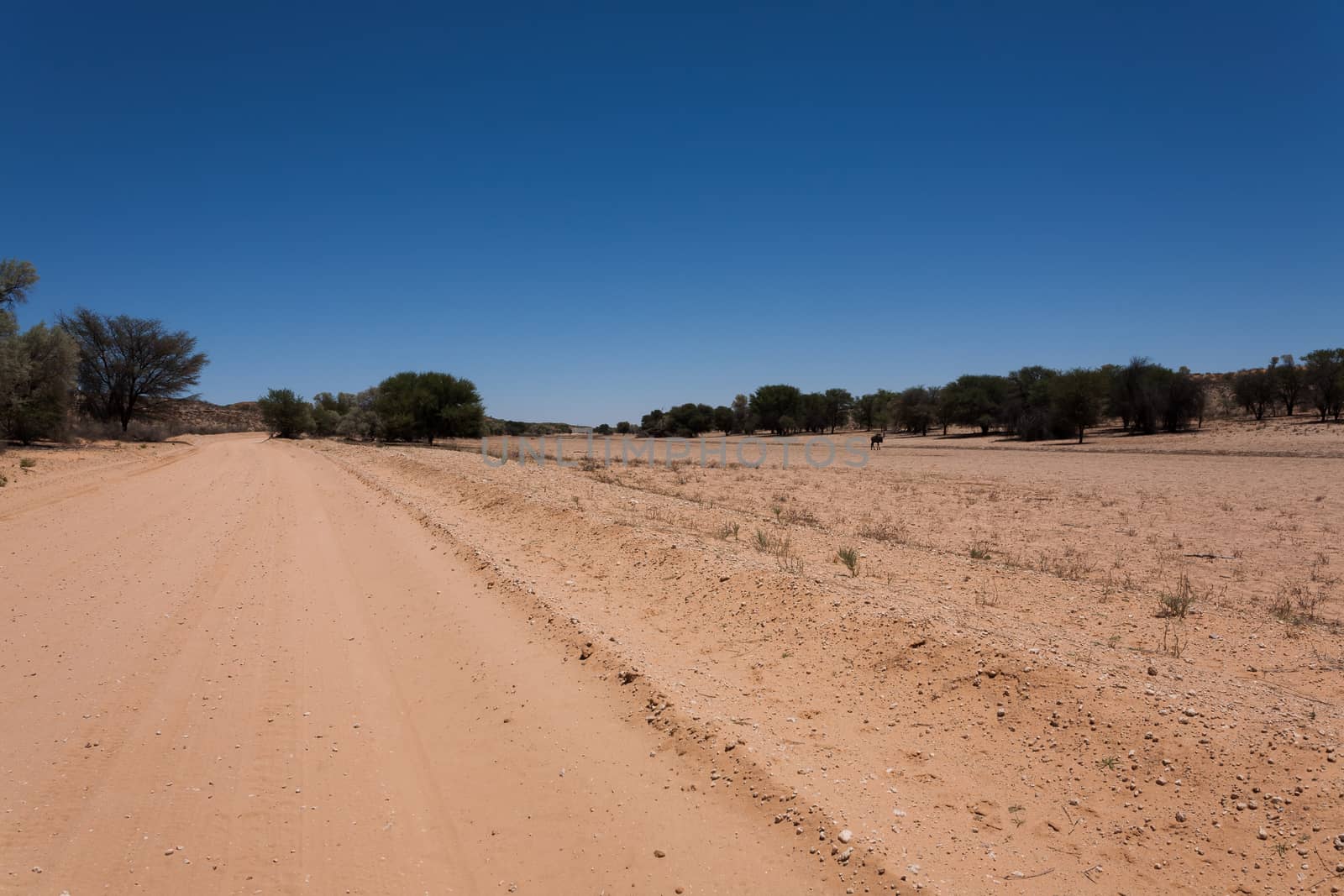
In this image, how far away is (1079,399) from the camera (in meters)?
57.9

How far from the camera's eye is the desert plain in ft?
11.8

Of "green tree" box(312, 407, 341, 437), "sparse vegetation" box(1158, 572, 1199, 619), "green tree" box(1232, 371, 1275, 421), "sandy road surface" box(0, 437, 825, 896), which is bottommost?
"sandy road surface" box(0, 437, 825, 896)

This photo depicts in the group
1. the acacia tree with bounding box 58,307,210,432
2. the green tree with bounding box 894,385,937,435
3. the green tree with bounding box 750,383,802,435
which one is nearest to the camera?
the acacia tree with bounding box 58,307,210,432

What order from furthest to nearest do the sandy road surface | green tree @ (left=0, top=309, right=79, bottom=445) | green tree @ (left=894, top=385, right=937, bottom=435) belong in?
green tree @ (left=894, top=385, right=937, bottom=435) < green tree @ (left=0, top=309, right=79, bottom=445) < the sandy road surface

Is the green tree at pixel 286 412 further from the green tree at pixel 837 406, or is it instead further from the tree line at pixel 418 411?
the green tree at pixel 837 406

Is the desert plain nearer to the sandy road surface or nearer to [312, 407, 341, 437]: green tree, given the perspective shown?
the sandy road surface

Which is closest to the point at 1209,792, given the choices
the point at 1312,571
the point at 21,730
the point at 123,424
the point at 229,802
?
the point at 229,802

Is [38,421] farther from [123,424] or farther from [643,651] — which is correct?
[643,651]

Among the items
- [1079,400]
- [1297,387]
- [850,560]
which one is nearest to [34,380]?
[850,560]

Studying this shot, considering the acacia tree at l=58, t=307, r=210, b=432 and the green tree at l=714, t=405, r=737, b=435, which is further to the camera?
the green tree at l=714, t=405, r=737, b=435

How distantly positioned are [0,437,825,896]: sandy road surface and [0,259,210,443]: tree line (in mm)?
29842

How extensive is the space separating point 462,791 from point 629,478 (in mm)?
20844

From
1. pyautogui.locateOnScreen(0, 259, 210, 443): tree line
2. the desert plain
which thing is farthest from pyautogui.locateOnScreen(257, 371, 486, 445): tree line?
the desert plain

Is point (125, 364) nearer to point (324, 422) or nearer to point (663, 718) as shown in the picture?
point (324, 422)
